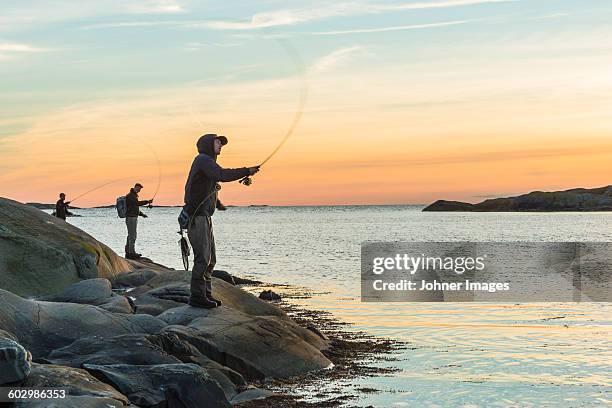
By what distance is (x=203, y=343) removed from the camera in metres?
12.8

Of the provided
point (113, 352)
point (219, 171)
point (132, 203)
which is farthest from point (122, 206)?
point (113, 352)

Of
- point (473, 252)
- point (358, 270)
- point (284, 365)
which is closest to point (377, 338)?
point (284, 365)

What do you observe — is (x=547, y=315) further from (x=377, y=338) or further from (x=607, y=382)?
(x=607, y=382)

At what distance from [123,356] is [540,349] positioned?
8384mm

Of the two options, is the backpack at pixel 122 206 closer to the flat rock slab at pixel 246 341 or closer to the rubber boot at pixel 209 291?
the rubber boot at pixel 209 291

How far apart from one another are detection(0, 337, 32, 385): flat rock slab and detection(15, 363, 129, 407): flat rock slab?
13cm

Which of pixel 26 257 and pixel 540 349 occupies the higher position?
pixel 26 257

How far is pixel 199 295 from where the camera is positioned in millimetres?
14133

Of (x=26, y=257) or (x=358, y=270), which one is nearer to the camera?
(x=26, y=257)

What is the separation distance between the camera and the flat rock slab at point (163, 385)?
32.9 ft

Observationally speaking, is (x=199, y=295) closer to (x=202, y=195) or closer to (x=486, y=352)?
(x=202, y=195)

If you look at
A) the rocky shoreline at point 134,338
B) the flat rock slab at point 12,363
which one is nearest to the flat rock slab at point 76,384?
the rocky shoreline at point 134,338

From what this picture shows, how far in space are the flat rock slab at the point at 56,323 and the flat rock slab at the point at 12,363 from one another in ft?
6.99

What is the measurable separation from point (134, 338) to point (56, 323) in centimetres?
123
